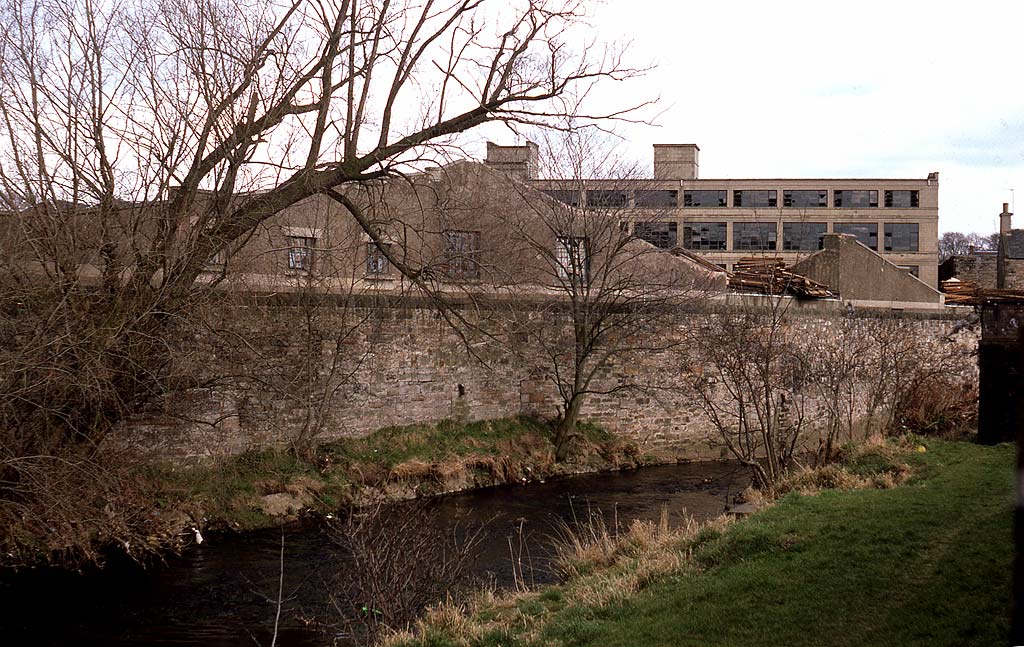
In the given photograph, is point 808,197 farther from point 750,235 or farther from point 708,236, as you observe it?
point 708,236

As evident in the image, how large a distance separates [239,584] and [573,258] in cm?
1028

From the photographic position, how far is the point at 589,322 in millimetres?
19797

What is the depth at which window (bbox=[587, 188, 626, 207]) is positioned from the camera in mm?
19297

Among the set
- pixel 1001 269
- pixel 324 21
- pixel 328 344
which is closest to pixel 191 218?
pixel 324 21

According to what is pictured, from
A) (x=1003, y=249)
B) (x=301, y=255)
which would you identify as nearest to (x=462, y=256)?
(x=301, y=255)

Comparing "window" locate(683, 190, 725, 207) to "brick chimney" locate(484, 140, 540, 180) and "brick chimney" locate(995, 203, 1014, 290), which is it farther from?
"brick chimney" locate(484, 140, 540, 180)

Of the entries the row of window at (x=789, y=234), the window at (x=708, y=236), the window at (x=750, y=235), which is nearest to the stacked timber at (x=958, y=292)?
the window at (x=750, y=235)

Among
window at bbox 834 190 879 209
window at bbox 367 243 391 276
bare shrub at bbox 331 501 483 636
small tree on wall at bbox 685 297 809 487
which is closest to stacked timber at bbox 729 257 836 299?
small tree on wall at bbox 685 297 809 487

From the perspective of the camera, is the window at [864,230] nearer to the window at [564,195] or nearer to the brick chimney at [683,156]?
the brick chimney at [683,156]

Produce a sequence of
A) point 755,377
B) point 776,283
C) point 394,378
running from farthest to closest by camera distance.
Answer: point 776,283 < point 394,378 < point 755,377

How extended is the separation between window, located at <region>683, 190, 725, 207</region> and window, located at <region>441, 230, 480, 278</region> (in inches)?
1573

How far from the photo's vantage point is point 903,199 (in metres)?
53.8

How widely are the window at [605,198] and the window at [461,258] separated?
4005 millimetres

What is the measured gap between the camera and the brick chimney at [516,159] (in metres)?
20.6
